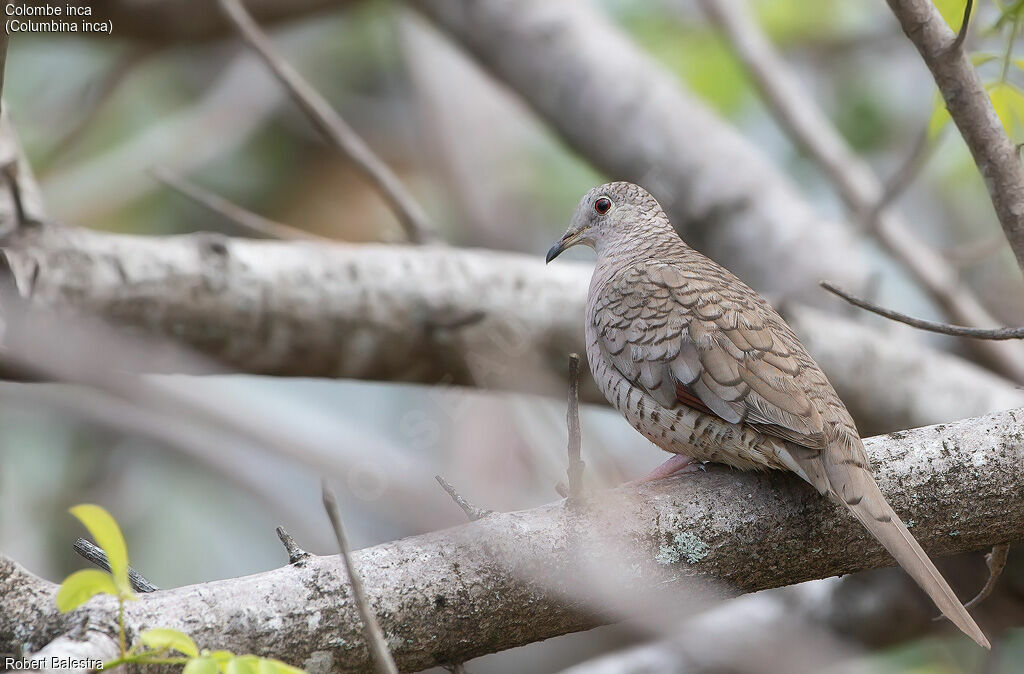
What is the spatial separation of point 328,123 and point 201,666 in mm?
3594

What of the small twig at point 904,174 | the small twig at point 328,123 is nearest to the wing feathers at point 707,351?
the small twig at point 328,123

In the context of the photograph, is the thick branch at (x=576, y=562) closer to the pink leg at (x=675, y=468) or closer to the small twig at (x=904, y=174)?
the pink leg at (x=675, y=468)

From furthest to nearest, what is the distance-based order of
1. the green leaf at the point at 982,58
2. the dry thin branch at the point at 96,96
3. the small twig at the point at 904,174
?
the dry thin branch at the point at 96,96 < the small twig at the point at 904,174 < the green leaf at the point at 982,58

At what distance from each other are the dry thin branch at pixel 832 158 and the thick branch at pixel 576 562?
3.51m

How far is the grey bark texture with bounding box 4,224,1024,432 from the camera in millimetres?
4199

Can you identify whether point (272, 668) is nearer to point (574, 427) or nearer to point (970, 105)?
point (574, 427)

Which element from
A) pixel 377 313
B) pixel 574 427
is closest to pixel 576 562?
pixel 574 427

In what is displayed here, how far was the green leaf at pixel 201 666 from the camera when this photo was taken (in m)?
1.57

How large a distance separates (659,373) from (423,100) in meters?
6.02

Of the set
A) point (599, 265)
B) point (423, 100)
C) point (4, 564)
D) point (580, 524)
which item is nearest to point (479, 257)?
point (599, 265)

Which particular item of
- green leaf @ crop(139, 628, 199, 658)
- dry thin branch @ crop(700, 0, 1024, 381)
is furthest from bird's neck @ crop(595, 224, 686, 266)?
dry thin branch @ crop(700, 0, 1024, 381)

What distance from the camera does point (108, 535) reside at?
1592 millimetres

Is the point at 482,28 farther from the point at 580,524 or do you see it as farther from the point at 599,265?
the point at 580,524

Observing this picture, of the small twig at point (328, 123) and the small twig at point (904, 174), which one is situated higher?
the small twig at point (328, 123)
